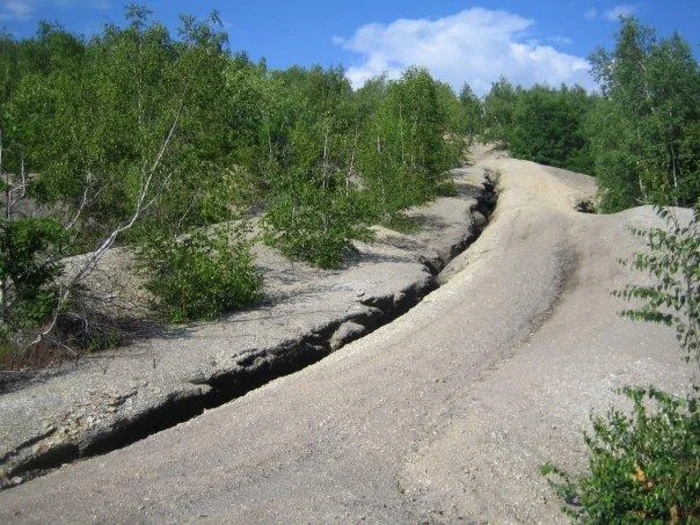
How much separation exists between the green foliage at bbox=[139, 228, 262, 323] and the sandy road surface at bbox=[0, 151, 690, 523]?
299 cm

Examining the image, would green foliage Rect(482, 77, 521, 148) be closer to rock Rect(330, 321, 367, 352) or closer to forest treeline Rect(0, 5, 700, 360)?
forest treeline Rect(0, 5, 700, 360)

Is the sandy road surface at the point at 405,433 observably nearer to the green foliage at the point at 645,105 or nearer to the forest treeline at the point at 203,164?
the forest treeline at the point at 203,164

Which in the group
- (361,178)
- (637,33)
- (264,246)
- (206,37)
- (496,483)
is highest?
(637,33)

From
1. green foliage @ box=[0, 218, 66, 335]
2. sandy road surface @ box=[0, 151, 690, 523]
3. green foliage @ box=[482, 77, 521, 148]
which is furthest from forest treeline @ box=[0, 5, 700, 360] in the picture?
green foliage @ box=[482, 77, 521, 148]

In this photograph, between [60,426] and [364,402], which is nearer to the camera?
[60,426]

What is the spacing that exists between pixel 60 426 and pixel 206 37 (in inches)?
364

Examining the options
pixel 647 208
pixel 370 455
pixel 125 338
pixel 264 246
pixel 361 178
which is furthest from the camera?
pixel 361 178

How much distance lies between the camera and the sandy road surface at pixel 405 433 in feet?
24.4

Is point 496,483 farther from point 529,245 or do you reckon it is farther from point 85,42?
point 85,42

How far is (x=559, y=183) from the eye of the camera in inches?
1539

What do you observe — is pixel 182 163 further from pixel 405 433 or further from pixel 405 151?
pixel 405 151

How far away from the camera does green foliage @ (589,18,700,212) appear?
27.5 metres

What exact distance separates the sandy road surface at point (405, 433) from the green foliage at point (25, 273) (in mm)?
3833

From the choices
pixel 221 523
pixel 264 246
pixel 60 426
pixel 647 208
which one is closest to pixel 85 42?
pixel 264 246
